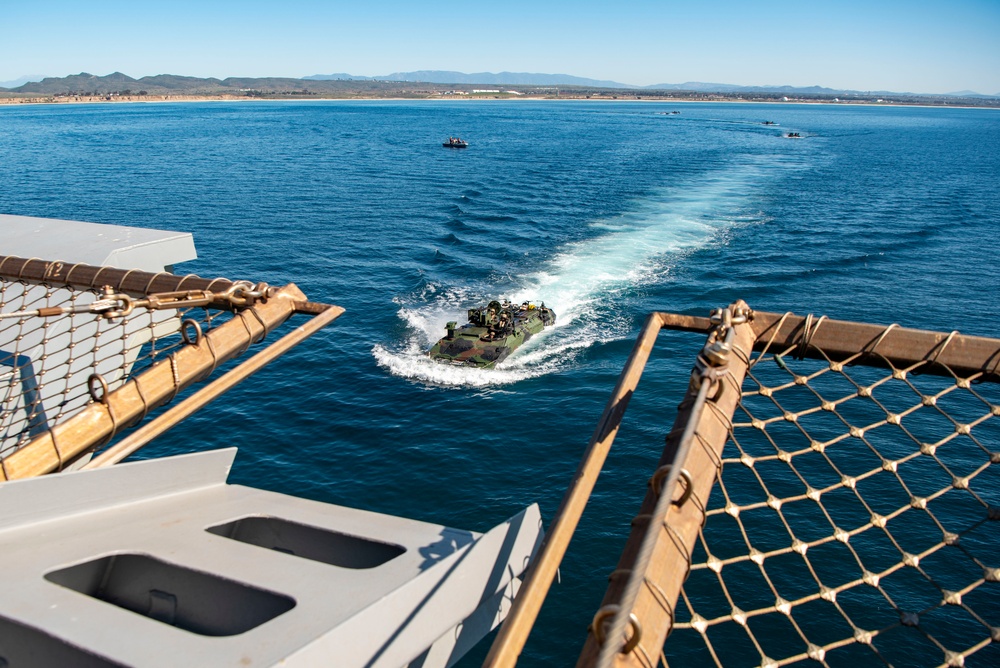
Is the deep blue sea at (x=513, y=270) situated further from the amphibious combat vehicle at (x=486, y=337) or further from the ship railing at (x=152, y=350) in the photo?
the ship railing at (x=152, y=350)

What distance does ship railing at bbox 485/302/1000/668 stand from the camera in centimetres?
323

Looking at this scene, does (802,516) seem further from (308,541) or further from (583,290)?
(583,290)

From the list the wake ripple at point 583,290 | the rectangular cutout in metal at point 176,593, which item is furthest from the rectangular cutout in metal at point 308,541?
the wake ripple at point 583,290

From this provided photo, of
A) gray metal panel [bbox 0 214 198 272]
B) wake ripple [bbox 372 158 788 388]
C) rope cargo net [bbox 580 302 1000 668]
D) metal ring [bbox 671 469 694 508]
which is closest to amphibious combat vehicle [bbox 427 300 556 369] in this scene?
wake ripple [bbox 372 158 788 388]

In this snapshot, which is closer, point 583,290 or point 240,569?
point 240,569

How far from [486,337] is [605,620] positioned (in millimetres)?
26230

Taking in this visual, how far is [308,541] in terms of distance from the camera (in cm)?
525

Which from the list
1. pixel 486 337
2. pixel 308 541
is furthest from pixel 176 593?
pixel 486 337

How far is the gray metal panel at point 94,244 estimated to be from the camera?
1080cm

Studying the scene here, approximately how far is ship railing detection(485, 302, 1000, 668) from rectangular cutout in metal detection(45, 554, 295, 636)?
6.91 feet

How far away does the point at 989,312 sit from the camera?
33781 millimetres

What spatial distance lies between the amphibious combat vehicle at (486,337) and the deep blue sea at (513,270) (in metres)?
0.59

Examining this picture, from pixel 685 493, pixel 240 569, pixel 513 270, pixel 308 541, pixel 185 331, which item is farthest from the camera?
pixel 513 270

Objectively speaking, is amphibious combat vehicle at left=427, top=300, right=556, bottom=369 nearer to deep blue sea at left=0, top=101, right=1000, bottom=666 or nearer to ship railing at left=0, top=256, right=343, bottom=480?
deep blue sea at left=0, top=101, right=1000, bottom=666
